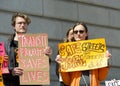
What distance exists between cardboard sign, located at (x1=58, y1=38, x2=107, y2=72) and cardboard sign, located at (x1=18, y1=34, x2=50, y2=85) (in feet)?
0.75

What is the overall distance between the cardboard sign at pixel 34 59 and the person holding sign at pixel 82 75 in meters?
0.23

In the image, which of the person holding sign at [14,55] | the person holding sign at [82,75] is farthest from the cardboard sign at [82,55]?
the person holding sign at [14,55]

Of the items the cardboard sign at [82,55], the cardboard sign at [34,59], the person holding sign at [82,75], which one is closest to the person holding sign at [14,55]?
the cardboard sign at [34,59]

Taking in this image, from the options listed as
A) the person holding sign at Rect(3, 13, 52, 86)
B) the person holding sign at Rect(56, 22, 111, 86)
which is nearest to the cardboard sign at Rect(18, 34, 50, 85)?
the person holding sign at Rect(3, 13, 52, 86)

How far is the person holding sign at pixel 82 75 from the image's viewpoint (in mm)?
5391

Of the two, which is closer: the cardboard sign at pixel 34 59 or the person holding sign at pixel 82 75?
the person holding sign at pixel 82 75

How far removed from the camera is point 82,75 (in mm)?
5480

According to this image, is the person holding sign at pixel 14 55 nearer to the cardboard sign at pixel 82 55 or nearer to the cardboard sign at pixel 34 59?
the cardboard sign at pixel 34 59

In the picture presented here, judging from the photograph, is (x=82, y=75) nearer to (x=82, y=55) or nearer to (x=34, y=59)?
(x=82, y=55)

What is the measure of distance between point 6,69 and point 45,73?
19.3 inches

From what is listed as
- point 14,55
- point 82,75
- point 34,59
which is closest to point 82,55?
point 82,75

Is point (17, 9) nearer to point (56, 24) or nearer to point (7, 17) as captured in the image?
point (7, 17)

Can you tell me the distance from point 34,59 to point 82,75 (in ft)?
2.02

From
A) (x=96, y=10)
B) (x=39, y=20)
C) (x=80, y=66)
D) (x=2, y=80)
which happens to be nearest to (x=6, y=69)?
(x=2, y=80)
